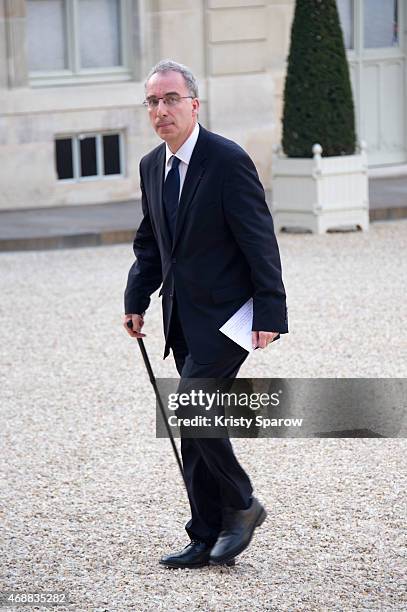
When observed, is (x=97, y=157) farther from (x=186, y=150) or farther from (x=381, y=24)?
(x=186, y=150)

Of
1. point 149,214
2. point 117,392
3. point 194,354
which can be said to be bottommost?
point 117,392

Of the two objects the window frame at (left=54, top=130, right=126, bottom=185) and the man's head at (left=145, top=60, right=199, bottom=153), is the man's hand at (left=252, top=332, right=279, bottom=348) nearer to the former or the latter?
the man's head at (left=145, top=60, right=199, bottom=153)

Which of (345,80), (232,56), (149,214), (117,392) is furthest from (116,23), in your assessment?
(149,214)

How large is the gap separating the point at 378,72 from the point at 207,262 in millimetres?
13198

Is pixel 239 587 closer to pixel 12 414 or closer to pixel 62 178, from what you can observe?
pixel 12 414

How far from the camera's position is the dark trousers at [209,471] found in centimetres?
489

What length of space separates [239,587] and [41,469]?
1.70m

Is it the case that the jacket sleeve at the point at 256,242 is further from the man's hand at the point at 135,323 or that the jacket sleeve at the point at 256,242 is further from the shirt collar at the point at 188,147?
the man's hand at the point at 135,323

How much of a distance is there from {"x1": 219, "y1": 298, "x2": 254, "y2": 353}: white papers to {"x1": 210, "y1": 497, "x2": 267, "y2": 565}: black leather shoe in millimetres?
562

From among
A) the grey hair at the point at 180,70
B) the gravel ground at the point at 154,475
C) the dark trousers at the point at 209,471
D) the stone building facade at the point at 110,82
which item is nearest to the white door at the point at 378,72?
the stone building facade at the point at 110,82

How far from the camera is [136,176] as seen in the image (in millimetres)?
15844

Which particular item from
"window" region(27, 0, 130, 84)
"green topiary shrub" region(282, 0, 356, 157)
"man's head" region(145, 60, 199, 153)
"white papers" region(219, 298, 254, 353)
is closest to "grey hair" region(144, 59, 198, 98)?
"man's head" region(145, 60, 199, 153)

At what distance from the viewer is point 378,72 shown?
1767cm

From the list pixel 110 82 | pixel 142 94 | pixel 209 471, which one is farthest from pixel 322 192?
pixel 209 471
